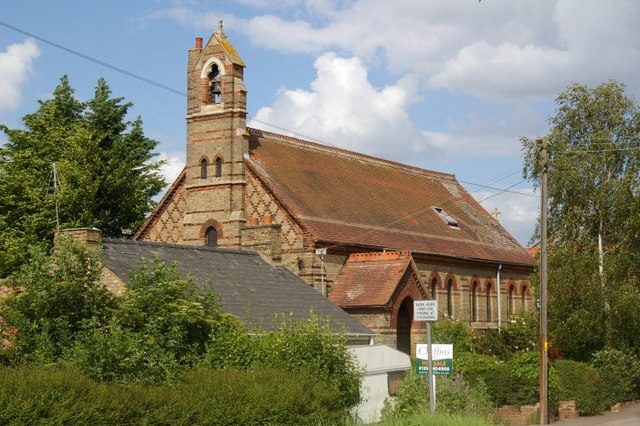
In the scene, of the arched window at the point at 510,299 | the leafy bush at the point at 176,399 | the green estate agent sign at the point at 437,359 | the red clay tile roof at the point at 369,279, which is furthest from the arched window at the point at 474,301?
the green estate agent sign at the point at 437,359

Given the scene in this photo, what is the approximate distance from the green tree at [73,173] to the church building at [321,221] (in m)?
5.07

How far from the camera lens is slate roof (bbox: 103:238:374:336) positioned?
27.9 m

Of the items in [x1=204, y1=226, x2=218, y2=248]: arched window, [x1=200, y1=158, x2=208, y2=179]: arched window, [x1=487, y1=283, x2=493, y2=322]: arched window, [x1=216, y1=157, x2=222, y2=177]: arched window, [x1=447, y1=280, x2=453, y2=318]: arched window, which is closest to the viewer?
[x1=204, y1=226, x2=218, y2=248]: arched window

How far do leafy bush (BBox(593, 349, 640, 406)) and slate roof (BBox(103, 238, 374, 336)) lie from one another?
10066 mm

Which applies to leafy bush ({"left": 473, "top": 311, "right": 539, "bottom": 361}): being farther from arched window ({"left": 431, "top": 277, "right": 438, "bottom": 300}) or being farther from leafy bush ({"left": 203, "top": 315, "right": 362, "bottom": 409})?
leafy bush ({"left": 203, "top": 315, "right": 362, "bottom": 409})

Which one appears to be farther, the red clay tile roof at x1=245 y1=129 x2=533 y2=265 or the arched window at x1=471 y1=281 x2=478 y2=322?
the arched window at x1=471 y1=281 x2=478 y2=322

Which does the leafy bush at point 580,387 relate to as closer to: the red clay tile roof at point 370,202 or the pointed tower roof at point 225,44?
the red clay tile roof at point 370,202

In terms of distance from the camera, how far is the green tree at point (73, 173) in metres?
48.0

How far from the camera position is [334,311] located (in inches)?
1289

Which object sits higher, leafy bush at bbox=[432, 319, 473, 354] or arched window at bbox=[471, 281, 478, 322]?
arched window at bbox=[471, 281, 478, 322]

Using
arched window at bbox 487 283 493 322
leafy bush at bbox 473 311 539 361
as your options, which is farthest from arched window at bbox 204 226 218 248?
arched window at bbox 487 283 493 322

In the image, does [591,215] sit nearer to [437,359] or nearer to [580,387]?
[580,387]

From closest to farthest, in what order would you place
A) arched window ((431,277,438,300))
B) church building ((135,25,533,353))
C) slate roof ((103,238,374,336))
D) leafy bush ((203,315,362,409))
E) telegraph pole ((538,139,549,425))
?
leafy bush ((203,315,362,409))
slate roof ((103,238,374,336))
telegraph pole ((538,139,549,425))
church building ((135,25,533,353))
arched window ((431,277,438,300))

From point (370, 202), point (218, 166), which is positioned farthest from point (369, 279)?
point (218, 166)
